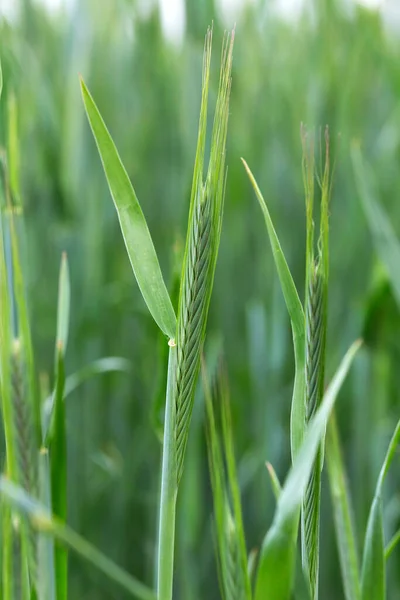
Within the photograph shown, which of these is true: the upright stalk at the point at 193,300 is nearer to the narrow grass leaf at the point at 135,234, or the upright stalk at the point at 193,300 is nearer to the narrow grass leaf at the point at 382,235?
the narrow grass leaf at the point at 135,234

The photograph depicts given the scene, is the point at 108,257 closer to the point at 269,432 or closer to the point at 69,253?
the point at 69,253

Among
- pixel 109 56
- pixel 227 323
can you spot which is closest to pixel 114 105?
pixel 109 56

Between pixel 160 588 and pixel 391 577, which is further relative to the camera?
pixel 391 577

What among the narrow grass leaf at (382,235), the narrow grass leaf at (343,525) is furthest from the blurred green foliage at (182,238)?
the narrow grass leaf at (343,525)

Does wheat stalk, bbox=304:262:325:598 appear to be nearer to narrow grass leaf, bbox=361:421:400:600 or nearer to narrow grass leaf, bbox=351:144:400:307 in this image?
narrow grass leaf, bbox=361:421:400:600

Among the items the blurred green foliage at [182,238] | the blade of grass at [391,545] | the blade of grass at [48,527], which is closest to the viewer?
the blade of grass at [48,527]
